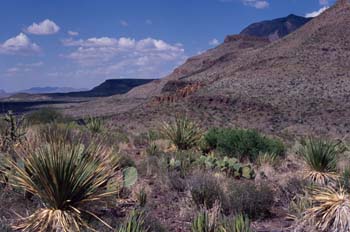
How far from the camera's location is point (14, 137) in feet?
38.8

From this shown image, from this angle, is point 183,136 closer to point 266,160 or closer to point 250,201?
point 266,160

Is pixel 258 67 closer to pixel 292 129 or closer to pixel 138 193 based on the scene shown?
pixel 292 129

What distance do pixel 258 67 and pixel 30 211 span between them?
50316mm

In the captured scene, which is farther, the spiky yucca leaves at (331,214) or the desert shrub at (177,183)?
the desert shrub at (177,183)

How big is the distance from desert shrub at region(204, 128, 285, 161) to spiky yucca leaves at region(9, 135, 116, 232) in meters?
8.39

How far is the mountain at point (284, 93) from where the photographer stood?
38.3m

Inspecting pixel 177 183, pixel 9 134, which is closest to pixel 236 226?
pixel 177 183

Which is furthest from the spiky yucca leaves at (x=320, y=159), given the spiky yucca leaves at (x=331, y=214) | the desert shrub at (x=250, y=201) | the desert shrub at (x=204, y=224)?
the desert shrub at (x=204, y=224)

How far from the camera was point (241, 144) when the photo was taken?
51.0 feet

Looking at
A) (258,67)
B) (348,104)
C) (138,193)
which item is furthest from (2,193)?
(258,67)

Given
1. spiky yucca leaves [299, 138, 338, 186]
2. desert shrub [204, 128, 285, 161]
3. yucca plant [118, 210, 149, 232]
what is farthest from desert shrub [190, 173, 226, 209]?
A: desert shrub [204, 128, 285, 161]

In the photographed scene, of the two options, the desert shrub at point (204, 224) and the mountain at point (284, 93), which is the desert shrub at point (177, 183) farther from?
the mountain at point (284, 93)

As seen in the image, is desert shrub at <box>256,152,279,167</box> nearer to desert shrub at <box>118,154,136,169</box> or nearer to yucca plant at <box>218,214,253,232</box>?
desert shrub at <box>118,154,136,169</box>

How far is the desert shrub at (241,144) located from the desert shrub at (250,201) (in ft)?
20.4
